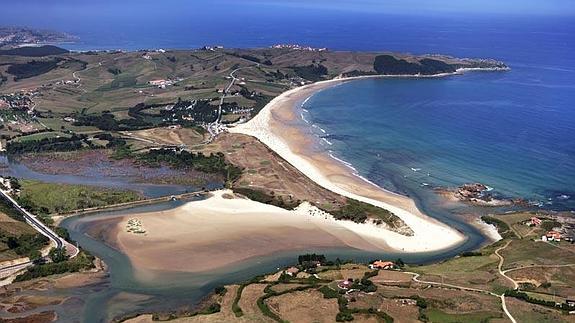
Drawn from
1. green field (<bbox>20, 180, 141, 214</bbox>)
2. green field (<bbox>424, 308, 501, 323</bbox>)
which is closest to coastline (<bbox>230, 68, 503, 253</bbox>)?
green field (<bbox>424, 308, 501, 323</bbox>)

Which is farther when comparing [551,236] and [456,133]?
[456,133]

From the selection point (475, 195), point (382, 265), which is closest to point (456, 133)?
point (475, 195)

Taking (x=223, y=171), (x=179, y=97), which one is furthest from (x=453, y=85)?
(x=223, y=171)

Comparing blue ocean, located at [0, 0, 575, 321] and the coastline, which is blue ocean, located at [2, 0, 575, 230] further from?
the coastline

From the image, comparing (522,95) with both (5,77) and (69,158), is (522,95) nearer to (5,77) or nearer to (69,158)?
(69,158)

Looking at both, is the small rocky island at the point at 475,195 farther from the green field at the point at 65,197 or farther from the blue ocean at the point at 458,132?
the green field at the point at 65,197

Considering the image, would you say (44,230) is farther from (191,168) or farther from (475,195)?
(475,195)
